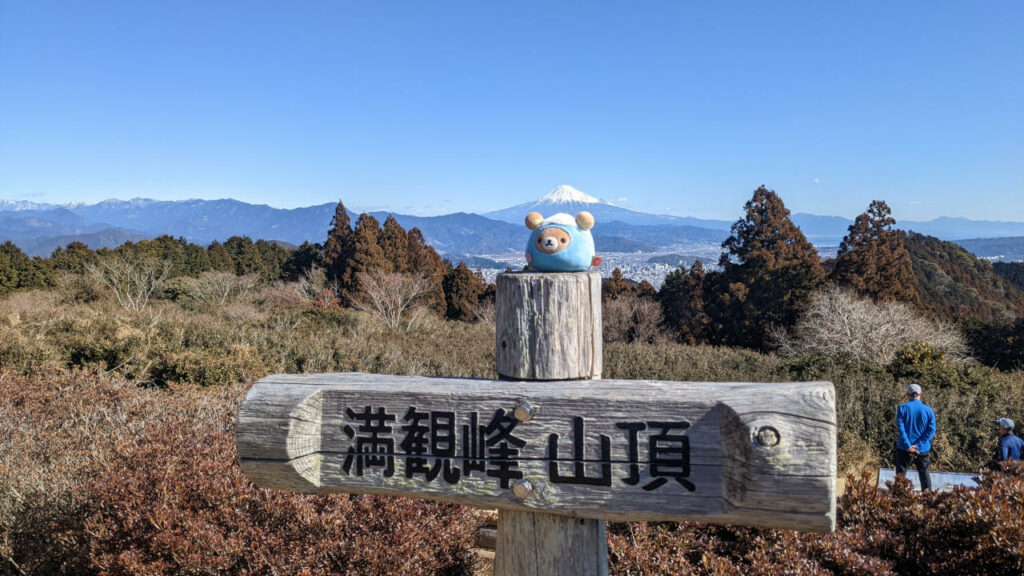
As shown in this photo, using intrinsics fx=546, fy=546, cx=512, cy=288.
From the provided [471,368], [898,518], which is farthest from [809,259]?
[898,518]

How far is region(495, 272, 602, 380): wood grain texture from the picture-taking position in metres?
1.70

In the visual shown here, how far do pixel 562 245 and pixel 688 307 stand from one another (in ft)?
59.9

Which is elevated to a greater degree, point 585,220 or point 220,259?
point 585,220

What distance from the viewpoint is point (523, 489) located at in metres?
1.59

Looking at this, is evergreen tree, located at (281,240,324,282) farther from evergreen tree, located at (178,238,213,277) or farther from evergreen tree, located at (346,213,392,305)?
evergreen tree, located at (346,213,392,305)

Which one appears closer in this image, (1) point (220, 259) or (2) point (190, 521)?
(2) point (190, 521)

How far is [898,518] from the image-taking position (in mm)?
3023

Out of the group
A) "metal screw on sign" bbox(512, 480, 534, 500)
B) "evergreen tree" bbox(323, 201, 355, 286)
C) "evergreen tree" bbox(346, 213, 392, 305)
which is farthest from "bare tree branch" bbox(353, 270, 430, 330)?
"metal screw on sign" bbox(512, 480, 534, 500)

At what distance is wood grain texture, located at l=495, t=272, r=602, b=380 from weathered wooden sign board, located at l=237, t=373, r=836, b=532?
0.23 feet

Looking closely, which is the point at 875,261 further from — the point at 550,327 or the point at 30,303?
the point at 30,303

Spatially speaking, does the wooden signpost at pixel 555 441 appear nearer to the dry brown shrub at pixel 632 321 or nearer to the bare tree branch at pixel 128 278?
the dry brown shrub at pixel 632 321

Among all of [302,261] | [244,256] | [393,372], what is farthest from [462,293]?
[393,372]

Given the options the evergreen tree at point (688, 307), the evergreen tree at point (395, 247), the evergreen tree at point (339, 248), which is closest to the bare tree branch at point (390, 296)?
the evergreen tree at point (395, 247)

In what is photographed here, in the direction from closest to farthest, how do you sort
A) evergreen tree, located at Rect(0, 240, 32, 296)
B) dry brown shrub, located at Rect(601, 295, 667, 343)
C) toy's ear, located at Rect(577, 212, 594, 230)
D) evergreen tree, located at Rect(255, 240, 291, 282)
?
toy's ear, located at Rect(577, 212, 594, 230), evergreen tree, located at Rect(0, 240, 32, 296), dry brown shrub, located at Rect(601, 295, 667, 343), evergreen tree, located at Rect(255, 240, 291, 282)
